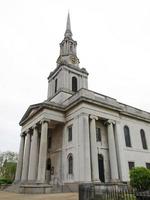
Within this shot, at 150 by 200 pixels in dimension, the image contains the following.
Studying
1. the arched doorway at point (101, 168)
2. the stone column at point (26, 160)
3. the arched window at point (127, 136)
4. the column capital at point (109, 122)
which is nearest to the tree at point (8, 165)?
the stone column at point (26, 160)

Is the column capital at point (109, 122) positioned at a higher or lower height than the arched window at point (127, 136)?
higher

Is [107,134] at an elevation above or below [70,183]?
above

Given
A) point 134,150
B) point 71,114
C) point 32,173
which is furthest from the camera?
point 134,150

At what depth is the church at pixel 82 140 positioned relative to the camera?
19.3 metres

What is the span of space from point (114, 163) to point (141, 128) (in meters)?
8.76

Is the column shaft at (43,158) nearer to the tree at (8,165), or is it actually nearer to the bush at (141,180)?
the bush at (141,180)

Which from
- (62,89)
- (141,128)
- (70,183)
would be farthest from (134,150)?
(62,89)

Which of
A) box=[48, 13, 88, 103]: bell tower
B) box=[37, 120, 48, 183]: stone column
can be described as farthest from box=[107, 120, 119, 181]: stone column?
box=[48, 13, 88, 103]: bell tower

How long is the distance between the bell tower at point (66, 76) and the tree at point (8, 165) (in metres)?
28.9

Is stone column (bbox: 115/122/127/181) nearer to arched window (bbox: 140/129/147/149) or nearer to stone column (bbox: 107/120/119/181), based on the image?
stone column (bbox: 107/120/119/181)

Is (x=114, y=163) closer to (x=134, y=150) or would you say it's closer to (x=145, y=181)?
(x=134, y=150)

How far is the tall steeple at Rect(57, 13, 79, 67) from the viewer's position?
33150mm

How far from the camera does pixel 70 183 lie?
1875cm

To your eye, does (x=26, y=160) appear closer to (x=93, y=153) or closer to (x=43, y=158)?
(x=43, y=158)
